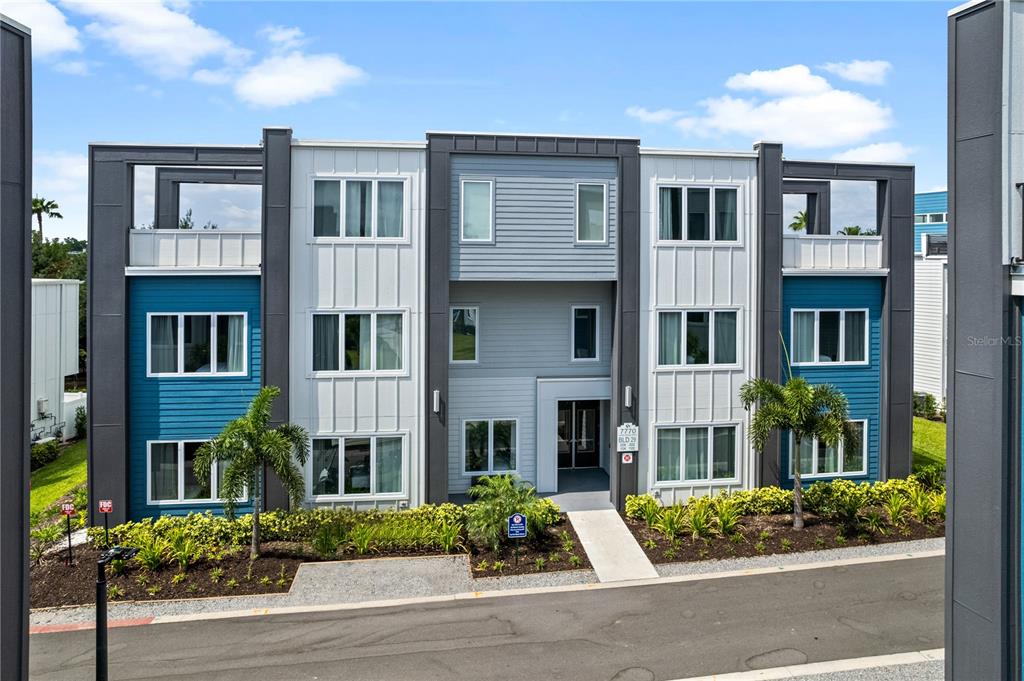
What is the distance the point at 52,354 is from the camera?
26.5m

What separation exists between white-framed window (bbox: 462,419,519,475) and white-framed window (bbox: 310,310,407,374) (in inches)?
114

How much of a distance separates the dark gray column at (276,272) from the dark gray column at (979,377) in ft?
45.6

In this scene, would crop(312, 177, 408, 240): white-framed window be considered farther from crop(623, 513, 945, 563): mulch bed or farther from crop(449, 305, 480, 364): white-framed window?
crop(623, 513, 945, 563): mulch bed

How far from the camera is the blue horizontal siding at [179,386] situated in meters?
17.0

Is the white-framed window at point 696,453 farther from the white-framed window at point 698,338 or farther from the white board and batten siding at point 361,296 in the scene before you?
the white board and batten siding at point 361,296

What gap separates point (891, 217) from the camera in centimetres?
1928

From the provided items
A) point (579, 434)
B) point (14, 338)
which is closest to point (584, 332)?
point (579, 434)

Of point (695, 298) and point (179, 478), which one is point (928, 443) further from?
point (179, 478)

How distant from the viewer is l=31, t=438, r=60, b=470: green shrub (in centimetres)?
2362

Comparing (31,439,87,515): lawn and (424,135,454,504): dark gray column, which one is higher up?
(424,135,454,504): dark gray column

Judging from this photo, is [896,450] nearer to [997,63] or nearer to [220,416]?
[997,63]

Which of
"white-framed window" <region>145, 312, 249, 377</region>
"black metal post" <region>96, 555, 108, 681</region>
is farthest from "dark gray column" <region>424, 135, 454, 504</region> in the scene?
"black metal post" <region>96, 555, 108, 681</region>

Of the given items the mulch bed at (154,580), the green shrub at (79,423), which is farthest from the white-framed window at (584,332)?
the green shrub at (79,423)

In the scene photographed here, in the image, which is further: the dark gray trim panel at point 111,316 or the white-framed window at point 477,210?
the white-framed window at point 477,210
